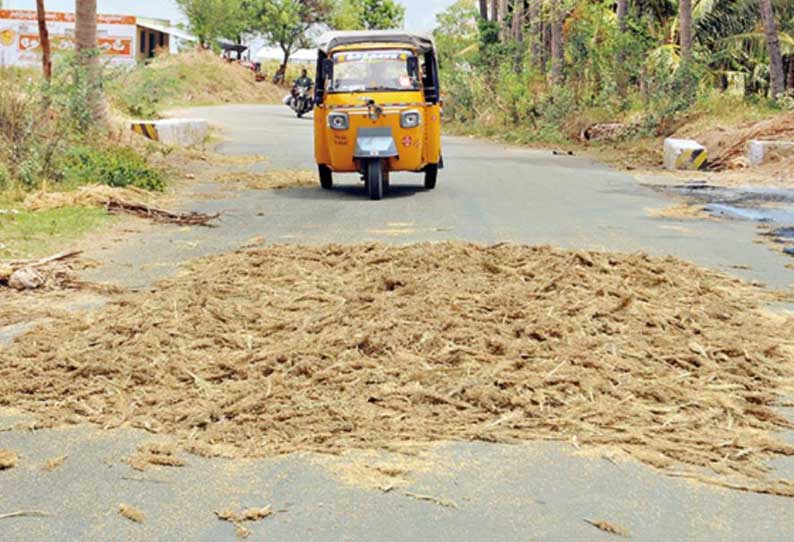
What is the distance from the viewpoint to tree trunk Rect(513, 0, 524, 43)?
4355cm

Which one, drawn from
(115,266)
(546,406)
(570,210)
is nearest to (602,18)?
(570,210)

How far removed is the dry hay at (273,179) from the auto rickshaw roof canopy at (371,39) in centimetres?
240

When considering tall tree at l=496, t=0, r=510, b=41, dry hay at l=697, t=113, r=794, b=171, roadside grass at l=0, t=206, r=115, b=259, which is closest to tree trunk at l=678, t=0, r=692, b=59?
dry hay at l=697, t=113, r=794, b=171

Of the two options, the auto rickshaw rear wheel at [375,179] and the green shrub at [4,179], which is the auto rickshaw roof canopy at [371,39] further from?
the green shrub at [4,179]

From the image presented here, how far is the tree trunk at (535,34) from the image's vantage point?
43.2 metres

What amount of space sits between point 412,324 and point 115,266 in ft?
13.6

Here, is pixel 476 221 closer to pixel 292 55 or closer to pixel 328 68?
pixel 328 68

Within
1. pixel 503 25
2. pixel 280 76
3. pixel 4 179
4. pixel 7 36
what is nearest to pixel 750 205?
pixel 4 179

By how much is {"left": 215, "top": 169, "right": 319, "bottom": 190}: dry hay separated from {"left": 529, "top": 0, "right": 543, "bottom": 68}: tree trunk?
24833mm

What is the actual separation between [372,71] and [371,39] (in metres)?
0.69

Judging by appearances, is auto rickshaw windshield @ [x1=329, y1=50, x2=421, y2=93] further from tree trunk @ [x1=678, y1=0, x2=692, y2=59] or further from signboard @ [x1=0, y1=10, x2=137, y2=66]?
signboard @ [x1=0, y1=10, x2=137, y2=66]

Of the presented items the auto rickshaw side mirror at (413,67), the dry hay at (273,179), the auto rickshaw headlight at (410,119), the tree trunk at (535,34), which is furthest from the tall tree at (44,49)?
the tree trunk at (535,34)

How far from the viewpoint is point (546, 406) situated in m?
5.82

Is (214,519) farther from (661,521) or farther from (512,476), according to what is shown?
(661,521)
